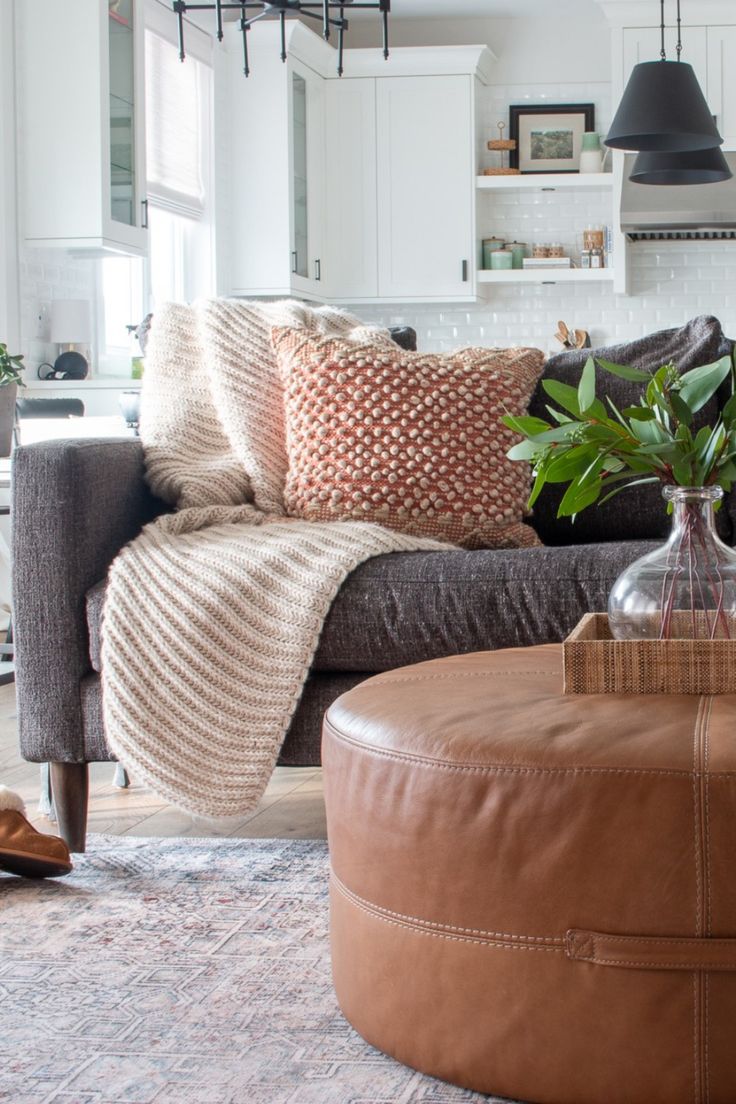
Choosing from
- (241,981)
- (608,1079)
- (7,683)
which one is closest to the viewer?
(608,1079)

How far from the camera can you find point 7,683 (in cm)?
414

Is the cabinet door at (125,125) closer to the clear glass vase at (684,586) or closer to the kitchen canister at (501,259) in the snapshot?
the kitchen canister at (501,259)

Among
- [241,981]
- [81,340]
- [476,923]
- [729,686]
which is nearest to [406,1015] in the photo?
[476,923]

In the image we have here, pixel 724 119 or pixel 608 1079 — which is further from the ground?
pixel 724 119

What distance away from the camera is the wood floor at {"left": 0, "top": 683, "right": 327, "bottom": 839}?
258 centimetres

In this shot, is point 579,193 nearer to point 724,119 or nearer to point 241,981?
point 724,119

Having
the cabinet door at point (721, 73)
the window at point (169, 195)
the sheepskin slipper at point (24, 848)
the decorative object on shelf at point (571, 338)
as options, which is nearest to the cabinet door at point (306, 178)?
the window at point (169, 195)

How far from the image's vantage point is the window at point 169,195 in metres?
6.10

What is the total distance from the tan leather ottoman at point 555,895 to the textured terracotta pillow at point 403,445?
1.27 metres

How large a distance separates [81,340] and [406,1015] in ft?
14.2

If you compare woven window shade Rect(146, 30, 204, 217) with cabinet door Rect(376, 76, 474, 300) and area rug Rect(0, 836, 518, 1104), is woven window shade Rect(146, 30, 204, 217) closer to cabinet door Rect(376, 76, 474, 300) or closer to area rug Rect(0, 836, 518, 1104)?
cabinet door Rect(376, 76, 474, 300)

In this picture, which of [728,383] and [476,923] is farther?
[728,383]

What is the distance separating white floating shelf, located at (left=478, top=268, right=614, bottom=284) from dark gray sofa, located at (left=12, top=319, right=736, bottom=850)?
4784 mm

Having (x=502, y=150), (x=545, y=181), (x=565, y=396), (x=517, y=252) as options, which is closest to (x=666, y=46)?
(x=545, y=181)
